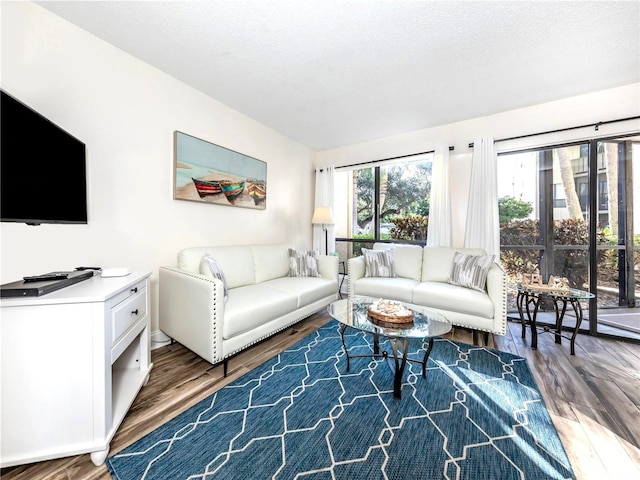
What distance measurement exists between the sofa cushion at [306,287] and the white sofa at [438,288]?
13.3 inches

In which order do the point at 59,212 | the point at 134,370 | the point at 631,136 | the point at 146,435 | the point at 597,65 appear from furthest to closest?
1. the point at 631,136
2. the point at 597,65
3. the point at 134,370
4. the point at 59,212
5. the point at 146,435

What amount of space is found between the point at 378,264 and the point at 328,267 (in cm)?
63

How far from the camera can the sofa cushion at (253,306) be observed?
1.80 metres

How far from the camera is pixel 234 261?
8.66ft

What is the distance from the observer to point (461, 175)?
3273 mm

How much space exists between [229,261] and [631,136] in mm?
4112

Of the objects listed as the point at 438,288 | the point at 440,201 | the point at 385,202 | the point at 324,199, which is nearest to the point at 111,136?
the point at 324,199

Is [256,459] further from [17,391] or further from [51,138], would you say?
[51,138]

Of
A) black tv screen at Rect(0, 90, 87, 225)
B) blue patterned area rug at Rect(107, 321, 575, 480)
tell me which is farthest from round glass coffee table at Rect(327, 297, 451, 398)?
black tv screen at Rect(0, 90, 87, 225)

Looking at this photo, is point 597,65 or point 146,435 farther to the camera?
point 597,65

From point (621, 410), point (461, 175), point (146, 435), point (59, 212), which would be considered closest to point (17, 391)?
point (146, 435)

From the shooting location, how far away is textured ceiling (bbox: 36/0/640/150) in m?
Answer: 1.59

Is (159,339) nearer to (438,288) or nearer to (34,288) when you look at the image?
(34,288)

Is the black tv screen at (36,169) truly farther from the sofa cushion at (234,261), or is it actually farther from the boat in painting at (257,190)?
the boat in painting at (257,190)
